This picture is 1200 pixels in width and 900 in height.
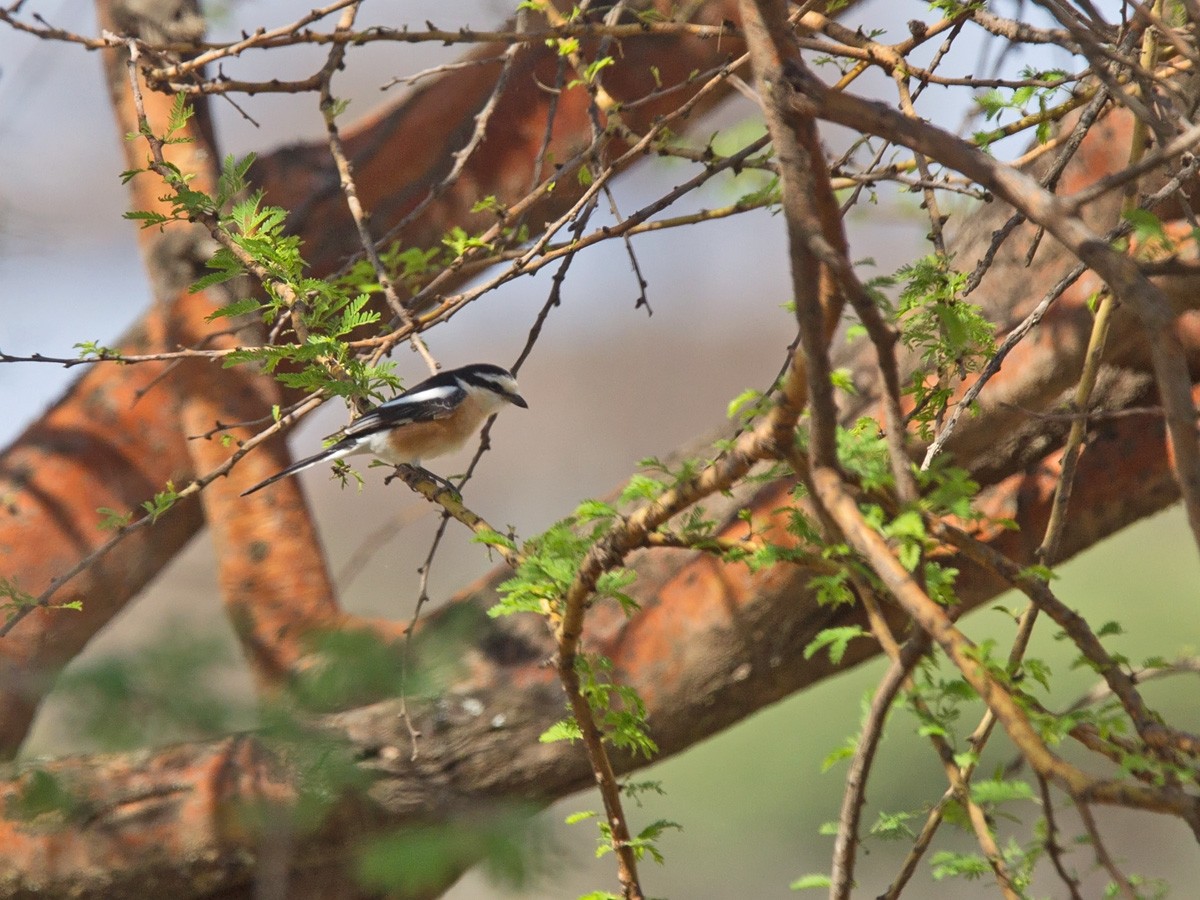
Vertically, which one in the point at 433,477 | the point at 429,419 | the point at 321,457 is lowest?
the point at 433,477

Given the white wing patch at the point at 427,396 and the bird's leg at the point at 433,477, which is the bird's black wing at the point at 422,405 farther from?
the bird's leg at the point at 433,477

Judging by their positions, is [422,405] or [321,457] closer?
[321,457]

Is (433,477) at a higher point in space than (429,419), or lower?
lower

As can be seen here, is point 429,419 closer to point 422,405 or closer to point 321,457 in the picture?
point 422,405

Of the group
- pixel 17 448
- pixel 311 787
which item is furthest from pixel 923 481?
pixel 17 448

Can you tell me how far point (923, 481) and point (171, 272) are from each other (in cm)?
390

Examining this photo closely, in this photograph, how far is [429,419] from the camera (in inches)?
163

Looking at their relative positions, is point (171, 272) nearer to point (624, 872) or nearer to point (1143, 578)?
point (624, 872)

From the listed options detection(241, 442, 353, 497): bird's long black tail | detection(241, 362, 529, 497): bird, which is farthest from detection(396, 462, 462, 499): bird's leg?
detection(241, 442, 353, 497): bird's long black tail

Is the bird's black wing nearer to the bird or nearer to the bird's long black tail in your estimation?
the bird

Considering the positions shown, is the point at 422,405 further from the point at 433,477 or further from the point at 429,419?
the point at 433,477

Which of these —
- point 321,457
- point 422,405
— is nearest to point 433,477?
point 321,457

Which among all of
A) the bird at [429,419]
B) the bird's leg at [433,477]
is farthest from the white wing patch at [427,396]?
the bird's leg at [433,477]

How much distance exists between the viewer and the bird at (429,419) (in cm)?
360
